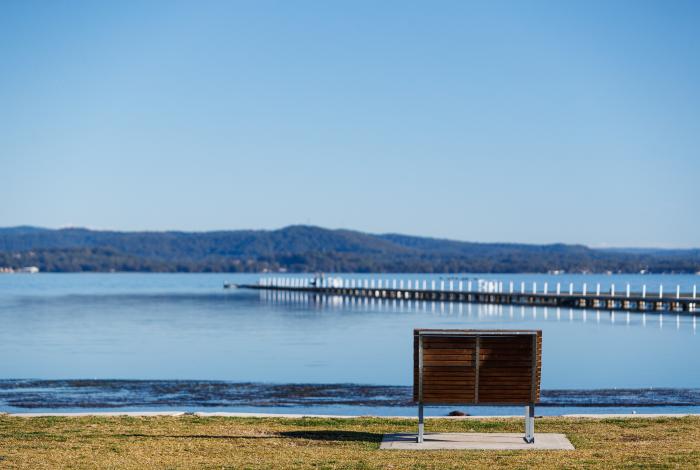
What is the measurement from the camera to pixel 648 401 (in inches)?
1022

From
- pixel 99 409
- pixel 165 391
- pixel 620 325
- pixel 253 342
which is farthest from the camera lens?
pixel 620 325

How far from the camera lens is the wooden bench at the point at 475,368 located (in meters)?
14.0

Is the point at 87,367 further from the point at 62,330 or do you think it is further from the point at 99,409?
the point at 62,330

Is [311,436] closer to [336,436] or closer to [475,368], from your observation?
[336,436]

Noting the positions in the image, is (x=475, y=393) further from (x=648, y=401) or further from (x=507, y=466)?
(x=648, y=401)

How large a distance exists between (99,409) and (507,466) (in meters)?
14.0

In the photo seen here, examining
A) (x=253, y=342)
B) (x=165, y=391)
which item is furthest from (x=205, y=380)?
(x=253, y=342)

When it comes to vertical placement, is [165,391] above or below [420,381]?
below

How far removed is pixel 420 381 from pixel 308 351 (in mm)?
31804

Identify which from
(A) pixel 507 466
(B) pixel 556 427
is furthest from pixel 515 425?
(A) pixel 507 466

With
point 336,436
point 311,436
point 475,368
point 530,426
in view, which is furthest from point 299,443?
point 530,426

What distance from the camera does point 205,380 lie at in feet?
110

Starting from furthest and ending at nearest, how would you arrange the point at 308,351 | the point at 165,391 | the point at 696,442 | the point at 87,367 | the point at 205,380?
1. the point at 308,351
2. the point at 87,367
3. the point at 205,380
4. the point at 165,391
5. the point at 696,442

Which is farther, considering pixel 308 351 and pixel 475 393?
pixel 308 351
